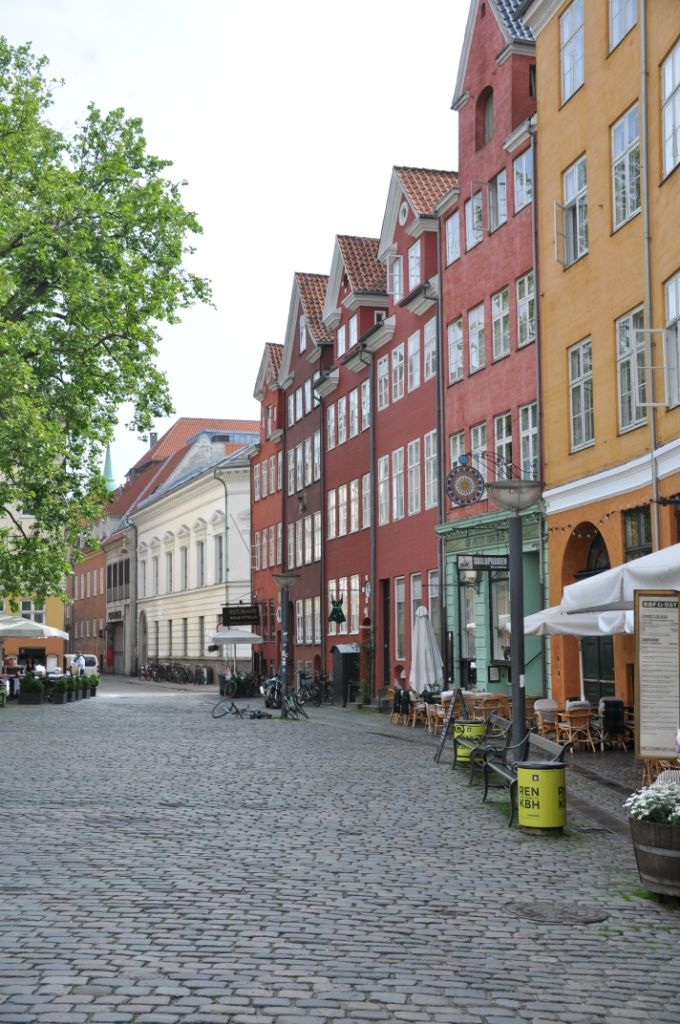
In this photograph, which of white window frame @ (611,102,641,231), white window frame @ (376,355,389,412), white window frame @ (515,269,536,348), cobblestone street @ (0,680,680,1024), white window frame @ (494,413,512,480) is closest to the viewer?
cobblestone street @ (0,680,680,1024)

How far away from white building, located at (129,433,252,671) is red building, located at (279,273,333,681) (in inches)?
369

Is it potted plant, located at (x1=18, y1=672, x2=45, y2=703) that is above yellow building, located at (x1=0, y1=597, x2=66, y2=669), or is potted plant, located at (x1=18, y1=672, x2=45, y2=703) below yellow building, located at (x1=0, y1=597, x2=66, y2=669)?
below

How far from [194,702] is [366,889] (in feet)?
126

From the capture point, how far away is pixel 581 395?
25.9 m

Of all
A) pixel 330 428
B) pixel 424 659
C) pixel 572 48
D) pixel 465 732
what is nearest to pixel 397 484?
pixel 330 428

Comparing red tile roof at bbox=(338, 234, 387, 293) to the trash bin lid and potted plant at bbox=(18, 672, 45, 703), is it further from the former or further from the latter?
the trash bin lid

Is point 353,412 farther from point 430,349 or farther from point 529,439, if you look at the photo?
point 529,439

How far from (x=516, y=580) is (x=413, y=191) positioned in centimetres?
2574

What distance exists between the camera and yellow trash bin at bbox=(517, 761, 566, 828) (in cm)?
1258

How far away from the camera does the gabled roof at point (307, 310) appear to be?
51219 millimetres

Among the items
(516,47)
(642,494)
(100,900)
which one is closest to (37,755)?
(642,494)

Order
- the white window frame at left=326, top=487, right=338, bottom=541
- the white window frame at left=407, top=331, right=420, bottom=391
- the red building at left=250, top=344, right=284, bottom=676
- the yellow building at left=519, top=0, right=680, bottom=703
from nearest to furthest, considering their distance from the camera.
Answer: the yellow building at left=519, top=0, right=680, bottom=703
the white window frame at left=407, top=331, right=420, bottom=391
the white window frame at left=326, top=487, right=338, bottom=541
the red building at left=250, top=344, right=284, bottom=676

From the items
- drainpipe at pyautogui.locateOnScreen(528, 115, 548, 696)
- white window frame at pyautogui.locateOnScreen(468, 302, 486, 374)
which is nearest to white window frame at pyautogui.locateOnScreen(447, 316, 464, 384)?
white window frame at pyautogui.locateOnScreen(468, 302, 486, 374)

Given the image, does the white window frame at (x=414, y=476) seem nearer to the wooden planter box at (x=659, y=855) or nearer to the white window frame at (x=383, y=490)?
the white window frame at (x=383, y=490)
